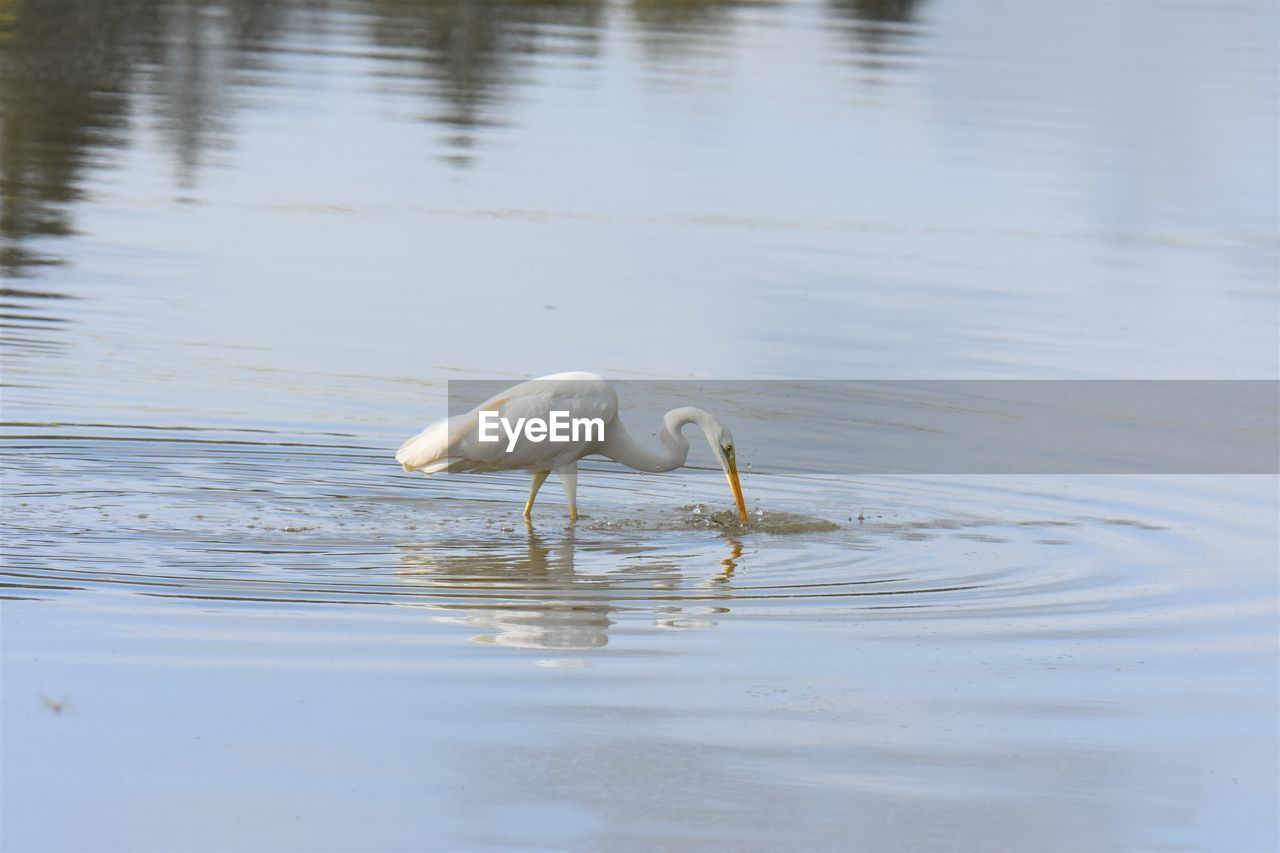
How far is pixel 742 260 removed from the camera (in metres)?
16.8

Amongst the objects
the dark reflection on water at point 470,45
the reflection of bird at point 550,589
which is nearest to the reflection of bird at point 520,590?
the reflection of bird at point 550,589

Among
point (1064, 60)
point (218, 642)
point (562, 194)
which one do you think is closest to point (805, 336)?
point (562, 194)

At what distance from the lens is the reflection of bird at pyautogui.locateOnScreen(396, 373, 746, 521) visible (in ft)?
33.9

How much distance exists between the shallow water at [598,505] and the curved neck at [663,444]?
217 millimetres

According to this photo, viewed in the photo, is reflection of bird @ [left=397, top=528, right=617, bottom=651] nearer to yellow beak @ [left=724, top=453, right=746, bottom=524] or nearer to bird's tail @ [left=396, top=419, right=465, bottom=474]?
bird's tail @ [left=396, top=419, right=465, bottom=474]

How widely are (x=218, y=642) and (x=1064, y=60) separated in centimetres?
2761

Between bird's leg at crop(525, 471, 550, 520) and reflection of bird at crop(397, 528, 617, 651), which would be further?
bird's leg at crop(525, 471, 550, 520)

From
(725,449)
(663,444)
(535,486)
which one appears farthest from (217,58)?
(725,449)

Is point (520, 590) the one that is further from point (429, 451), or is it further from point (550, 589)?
point (429, 451)

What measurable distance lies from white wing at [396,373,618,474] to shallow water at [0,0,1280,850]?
23cm

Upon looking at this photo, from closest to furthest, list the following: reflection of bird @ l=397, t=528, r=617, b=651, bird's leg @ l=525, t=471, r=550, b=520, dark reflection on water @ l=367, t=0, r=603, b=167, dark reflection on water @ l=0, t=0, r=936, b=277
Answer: reflection of bird @ l=397, t=528, r=617, b=651 < bird's leg @ l=525, t=471, r=550, b=520 < dark reflection on water @ l=0, t=0, r=936, b=277 < dark reflection on water @ l=367, t=0, r=603, b=167

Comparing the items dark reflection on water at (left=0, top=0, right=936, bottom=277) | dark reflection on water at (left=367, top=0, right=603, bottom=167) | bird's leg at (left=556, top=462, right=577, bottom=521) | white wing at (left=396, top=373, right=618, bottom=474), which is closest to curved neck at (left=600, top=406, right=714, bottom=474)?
white wing at (left=396, top=373, right=618, bottom=474)

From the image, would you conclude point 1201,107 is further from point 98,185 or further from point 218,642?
point 218,642

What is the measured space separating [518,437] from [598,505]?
712 millimetres
